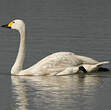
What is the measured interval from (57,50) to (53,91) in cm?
581

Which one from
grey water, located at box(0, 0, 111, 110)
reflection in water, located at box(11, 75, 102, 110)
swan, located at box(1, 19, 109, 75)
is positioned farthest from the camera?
swan, located at box(1, 19, 109, 75)

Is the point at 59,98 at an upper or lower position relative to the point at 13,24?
lower

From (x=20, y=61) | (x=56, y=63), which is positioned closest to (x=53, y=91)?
(x=56, y=63)

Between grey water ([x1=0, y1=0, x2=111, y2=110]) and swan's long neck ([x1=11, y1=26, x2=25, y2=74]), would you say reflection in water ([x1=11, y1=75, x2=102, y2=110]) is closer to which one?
grey water ([x1=0, y1=0, x2=111, y2=110])

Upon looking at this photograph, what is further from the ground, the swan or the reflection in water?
the swan

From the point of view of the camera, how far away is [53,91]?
55.3ft

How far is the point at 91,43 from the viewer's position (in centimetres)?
2381

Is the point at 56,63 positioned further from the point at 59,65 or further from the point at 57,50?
the point at 57,50

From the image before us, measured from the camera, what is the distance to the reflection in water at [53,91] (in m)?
15.4

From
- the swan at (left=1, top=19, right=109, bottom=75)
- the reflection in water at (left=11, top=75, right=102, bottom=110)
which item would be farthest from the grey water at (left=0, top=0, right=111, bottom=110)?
the swan at (left=1, top=19, right=109, bottom=75)

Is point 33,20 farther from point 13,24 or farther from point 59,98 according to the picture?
point 59,98

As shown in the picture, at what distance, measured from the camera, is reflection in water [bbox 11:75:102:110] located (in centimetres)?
1535

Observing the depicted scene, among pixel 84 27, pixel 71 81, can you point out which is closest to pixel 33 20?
pixel 84 27

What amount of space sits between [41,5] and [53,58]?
77.2 ft
